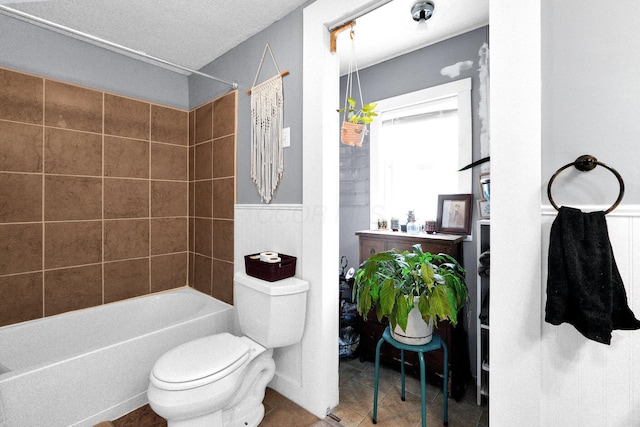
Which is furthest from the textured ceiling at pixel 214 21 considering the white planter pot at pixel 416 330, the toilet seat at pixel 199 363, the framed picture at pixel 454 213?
the toilet seat at pixel 199 363

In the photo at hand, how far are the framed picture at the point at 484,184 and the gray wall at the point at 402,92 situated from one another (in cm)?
11

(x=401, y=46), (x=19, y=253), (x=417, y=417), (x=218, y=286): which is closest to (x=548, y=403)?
(x=417, y=417)

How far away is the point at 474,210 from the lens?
6.69 feet

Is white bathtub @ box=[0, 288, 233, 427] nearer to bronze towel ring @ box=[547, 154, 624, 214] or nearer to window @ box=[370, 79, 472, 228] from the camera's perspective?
window @ box=[370, 79, 472, 228]

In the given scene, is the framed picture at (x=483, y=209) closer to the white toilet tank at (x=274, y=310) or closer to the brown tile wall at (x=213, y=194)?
the white toilet tank at (x=274, y=310)

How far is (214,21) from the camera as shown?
1949mm

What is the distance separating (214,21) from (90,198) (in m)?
1.58

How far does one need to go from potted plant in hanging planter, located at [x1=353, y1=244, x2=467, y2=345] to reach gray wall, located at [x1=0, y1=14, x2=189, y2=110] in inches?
93.8

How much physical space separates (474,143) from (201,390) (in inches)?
86.1

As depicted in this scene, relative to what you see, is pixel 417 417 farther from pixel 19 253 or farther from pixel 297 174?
pixel 19 253

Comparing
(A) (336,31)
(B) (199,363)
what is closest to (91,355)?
(B) (199,363)

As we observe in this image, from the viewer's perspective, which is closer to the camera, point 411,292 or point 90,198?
point 411,292

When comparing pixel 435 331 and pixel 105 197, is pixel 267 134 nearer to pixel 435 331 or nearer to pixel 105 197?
pixel 105 197

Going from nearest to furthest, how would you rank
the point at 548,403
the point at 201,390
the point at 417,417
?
the point at 548,403
the point at 201,390
the point at 417,417
